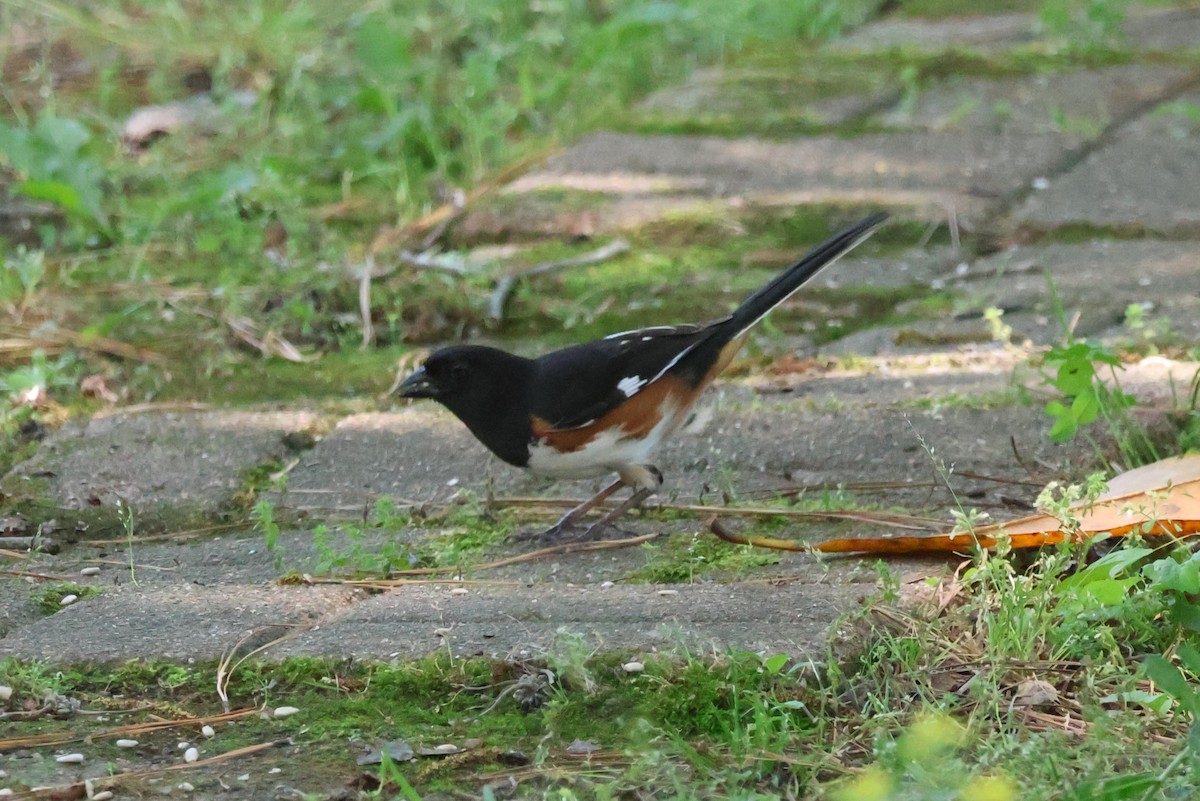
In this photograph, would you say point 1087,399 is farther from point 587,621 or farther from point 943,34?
point 943,34

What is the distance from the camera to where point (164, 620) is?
251 cm

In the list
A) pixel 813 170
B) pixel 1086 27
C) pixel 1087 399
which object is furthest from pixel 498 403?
pixel 1086 27

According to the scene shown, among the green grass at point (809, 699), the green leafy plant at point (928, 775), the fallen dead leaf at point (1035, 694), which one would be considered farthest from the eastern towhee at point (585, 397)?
the green leafy plant at point (928, 775)

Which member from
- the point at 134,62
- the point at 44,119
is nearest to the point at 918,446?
the point at 44,119

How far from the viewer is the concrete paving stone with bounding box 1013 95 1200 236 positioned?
4.69 metres

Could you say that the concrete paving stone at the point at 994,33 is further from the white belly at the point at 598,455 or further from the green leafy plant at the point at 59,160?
the white belly at the point at 598,455

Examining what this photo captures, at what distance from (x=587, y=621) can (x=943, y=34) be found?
556 centimetres

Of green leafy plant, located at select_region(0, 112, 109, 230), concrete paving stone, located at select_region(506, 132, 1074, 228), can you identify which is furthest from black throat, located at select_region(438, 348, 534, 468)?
green leafy plant, located at select_region(0, 112, 109, 230)

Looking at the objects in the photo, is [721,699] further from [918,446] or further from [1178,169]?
[1178,169]

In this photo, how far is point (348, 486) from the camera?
Answer: 11.2 ft

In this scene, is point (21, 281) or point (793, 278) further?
point (21, 281)

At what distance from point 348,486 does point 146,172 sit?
3004 mm

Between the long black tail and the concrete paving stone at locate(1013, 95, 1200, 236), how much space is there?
133 cm

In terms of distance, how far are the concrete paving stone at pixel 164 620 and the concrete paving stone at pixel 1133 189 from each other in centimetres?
295
